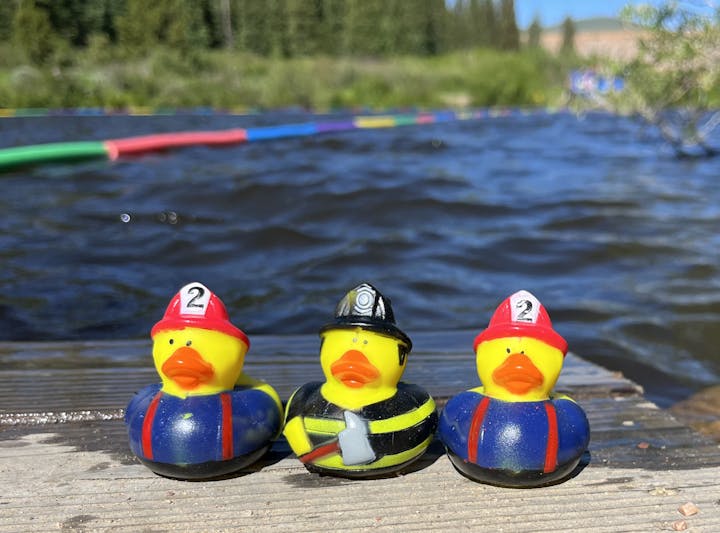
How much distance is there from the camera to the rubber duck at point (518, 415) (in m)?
1.88

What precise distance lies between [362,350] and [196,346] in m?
0.45

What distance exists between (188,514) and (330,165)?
10774 mm

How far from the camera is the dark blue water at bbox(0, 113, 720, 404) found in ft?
17.2

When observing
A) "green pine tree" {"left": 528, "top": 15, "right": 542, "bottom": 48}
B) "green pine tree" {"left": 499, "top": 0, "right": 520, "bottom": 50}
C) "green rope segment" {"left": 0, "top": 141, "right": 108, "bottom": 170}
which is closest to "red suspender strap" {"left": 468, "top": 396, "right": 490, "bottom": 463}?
"green rope segment" {"left": 0, "top": 141, "right": 108, "bottom": 170}

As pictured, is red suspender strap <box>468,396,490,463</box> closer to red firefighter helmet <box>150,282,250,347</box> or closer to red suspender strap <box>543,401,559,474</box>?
red suspender strap <box>543,401,559,474</box>

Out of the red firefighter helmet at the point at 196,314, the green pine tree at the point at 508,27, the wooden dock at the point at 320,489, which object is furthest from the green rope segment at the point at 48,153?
the green pine tree at the point at 508,27

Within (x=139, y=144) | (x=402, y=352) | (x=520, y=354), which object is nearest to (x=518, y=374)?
(x=520, y=354)

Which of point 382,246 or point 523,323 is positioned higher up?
point 523,323

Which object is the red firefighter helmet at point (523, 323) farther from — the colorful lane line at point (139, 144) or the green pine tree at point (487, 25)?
the green pine tree at point (487, 25)

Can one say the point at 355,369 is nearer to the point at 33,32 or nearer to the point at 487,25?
the point at 33,32

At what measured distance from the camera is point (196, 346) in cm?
193

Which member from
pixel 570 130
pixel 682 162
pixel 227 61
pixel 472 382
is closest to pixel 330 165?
pixel 682 162

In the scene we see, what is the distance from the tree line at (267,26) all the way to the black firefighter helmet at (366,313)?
63.8 ft

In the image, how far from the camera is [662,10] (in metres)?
10.7
